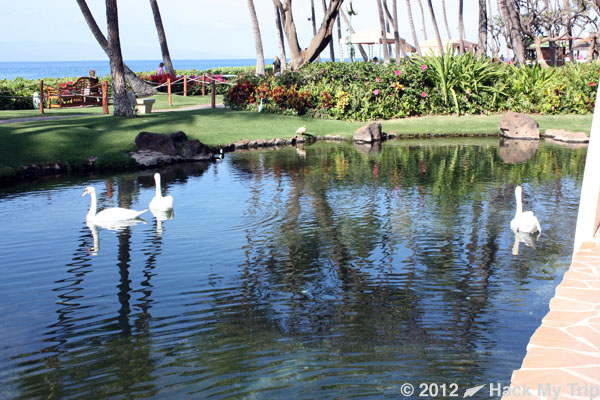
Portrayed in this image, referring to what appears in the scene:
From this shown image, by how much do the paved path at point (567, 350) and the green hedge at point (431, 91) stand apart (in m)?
19.1

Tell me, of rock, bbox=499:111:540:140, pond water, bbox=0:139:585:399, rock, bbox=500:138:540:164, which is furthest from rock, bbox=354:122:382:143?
pond water, bbox=0:139:585:399

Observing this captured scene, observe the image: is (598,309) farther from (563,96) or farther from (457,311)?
(563,96)

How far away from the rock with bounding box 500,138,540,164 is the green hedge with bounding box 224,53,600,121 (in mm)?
5009

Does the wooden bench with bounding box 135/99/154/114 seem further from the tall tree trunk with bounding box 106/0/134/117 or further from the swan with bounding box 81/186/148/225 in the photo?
the swan with bounding box 81/186/148/225

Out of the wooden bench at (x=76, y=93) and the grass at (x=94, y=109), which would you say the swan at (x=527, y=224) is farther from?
the wooden bench at (x=76, y=93)

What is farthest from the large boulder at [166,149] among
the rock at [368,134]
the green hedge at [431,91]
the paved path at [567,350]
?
the paved path at [567,350]

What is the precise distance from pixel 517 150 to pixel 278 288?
13131 millimetres

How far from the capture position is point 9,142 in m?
16.7

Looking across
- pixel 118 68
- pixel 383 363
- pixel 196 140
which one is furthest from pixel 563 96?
pixel 383 363

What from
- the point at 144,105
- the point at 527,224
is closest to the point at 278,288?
the point at 527,224

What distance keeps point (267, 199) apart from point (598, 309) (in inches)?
292

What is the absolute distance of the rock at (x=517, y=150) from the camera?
16.8 metres

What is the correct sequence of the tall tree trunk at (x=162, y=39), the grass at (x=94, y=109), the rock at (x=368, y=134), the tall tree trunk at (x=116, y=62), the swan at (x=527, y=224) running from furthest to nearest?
the tall tree trunk at (x=162, y=39)
the grass at (x=94, y=109)
the tall tree trunk at (x=116, y=62)
the rock at (x=368, y=134)
the swan at (x=527, y=224)

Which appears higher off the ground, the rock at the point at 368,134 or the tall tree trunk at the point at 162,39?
the tall tree trunk at the point at 162,39
